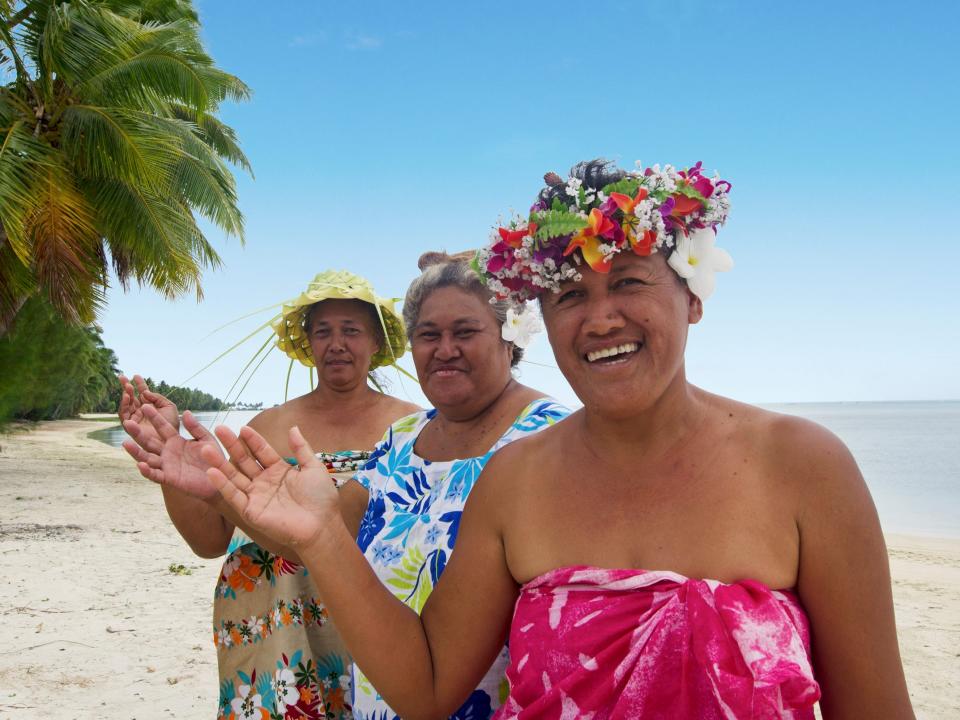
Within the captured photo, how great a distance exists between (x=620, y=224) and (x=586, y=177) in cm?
20

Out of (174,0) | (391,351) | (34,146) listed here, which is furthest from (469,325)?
(174,0)

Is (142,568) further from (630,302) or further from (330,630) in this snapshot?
(630,302)

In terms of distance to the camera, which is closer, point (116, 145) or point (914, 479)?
point (116, 145)

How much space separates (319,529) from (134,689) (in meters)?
4.31

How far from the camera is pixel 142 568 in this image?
9008 millimetres

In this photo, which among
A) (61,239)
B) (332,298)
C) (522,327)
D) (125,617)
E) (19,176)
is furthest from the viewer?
(61,239)

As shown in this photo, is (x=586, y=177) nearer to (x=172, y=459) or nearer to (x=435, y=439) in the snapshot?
(x=435, y=439)

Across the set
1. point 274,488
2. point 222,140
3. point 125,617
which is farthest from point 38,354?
point 274,488

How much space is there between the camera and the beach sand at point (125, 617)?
522 cm

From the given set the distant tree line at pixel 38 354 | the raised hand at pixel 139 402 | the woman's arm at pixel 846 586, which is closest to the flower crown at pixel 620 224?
the woman's arm at pixel 846 586

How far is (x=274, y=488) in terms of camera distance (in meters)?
1.96

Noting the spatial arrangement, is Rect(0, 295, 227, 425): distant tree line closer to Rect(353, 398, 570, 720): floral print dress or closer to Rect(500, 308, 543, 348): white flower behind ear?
Rect(353, 398, 570, 720): floral print dress

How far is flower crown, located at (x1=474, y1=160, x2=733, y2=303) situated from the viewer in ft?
5.89

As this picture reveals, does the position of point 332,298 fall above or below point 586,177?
below
